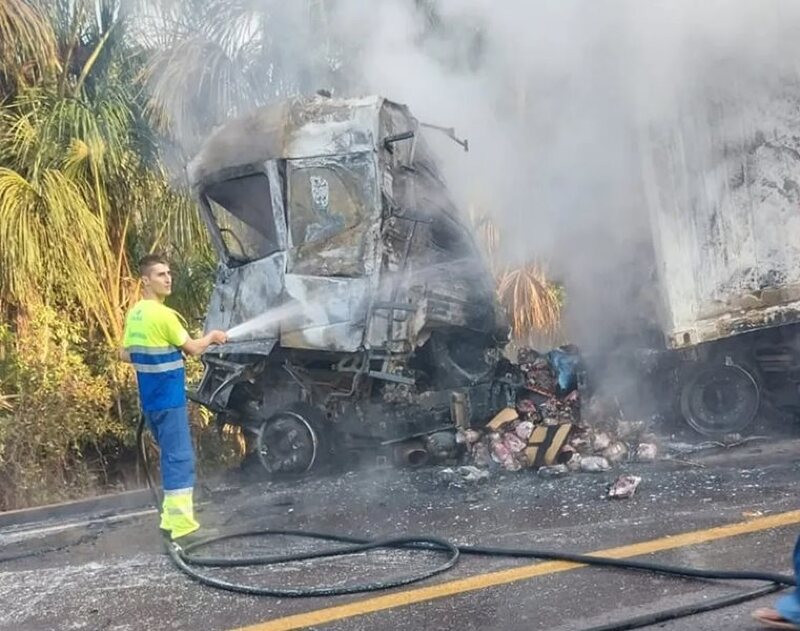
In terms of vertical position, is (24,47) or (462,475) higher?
(24,47)

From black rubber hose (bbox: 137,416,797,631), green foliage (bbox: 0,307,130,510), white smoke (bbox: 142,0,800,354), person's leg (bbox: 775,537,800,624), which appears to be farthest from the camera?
green foliage (bbox: 0,307,130,510)

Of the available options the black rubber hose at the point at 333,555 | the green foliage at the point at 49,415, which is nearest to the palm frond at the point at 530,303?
the green foliage at the point at 49,415

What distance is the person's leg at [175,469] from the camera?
16.1ft

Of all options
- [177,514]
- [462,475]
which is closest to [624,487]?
[462,475]

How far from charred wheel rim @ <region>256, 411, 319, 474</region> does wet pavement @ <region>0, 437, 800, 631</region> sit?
203mm

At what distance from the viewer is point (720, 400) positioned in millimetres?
6793

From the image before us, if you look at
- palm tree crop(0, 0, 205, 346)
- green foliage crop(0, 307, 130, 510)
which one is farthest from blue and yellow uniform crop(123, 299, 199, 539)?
palm tree crop(0, 0, 205, 346)

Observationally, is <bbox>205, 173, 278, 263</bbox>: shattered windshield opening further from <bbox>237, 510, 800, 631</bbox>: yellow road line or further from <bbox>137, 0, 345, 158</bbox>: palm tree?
<bbox>237, 510, 800, 631</bbox>: yellow road line

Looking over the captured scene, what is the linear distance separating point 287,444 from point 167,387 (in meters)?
1.89

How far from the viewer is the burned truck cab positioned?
6406 mm

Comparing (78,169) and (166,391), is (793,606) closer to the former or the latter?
(166,391)

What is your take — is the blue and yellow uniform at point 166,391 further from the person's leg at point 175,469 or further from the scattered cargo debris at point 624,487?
the scattered cargo debris at point 624,487

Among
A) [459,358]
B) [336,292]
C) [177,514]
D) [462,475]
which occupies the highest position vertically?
[336,292]

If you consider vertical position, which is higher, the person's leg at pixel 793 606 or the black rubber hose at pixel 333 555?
the black rubber hose at pixel 333 555
